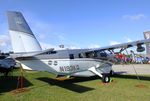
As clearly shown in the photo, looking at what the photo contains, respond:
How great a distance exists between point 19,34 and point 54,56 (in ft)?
9.57

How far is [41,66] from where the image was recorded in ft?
51.2

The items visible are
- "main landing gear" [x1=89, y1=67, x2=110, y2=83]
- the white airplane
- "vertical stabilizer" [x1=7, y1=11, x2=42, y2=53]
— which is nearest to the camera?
the white airplane

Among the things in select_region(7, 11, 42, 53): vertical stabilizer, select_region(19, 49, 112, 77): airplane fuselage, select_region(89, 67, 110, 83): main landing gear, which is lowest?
select_region(89, 67, 110, 83): main landing gear

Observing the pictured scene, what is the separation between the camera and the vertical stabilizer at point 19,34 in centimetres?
1550

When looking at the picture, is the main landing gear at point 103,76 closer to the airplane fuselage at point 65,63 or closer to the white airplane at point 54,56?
the white airplane at point 54,56

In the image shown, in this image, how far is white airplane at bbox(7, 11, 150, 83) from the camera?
50.3 ft

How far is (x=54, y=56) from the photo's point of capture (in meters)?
16.2

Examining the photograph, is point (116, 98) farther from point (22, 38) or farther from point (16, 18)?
point (16, 18)

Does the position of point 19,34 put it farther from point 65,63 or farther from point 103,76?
point 103,76

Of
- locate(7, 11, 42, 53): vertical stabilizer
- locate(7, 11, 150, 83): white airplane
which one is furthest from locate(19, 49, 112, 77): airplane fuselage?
locate(7, 11, 42, 53): vertical stabilizer

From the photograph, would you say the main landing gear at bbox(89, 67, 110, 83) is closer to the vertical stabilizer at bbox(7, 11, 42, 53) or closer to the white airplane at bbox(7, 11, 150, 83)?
the white airplane at bbox(7, 11, 150, 83)

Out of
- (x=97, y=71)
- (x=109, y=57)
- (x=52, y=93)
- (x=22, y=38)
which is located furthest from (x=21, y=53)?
(x=109, y=57)

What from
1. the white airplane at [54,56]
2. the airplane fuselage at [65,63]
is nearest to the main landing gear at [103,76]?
the white airplane at [54,56]

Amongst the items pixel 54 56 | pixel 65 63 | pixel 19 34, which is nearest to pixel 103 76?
pixel 65 63
